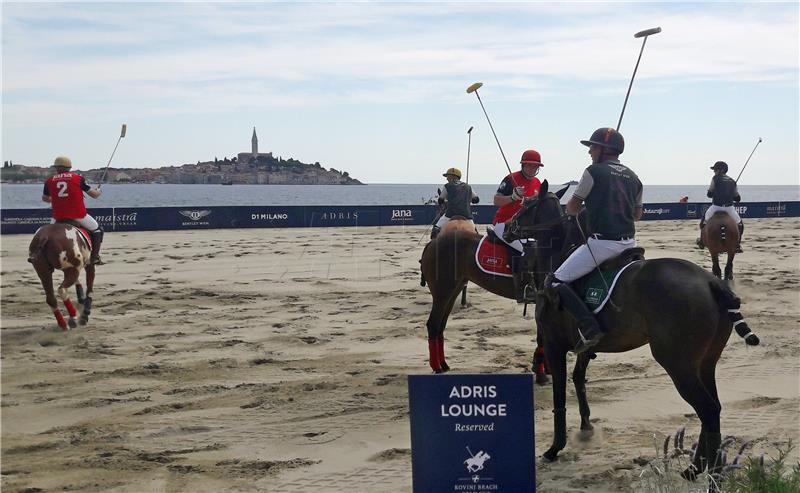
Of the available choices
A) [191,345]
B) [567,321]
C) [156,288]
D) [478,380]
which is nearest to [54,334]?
[191,345]

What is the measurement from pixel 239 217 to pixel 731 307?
83.4 feet

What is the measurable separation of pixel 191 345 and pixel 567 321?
5.86m

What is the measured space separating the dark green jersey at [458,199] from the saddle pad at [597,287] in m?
6.59

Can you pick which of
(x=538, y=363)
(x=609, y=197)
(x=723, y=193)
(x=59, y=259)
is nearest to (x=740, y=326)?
(x=609, y=197)

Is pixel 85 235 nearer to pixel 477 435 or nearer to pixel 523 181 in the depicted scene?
pixel 523 181

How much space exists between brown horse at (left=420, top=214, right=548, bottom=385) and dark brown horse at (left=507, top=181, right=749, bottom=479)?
8.27ft

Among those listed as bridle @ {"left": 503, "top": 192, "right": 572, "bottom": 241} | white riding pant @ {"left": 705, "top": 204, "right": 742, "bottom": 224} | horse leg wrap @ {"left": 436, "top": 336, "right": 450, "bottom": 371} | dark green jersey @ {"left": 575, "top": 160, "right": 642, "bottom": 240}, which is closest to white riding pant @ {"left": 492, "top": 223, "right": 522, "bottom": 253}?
bridle @ {"left": 503, "top": 192, "right": 572, "bottom": 241}

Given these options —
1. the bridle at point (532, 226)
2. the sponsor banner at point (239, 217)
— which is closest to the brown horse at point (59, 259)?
the bridle at point (532, 226)

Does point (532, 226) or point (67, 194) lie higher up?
point (67, 194)

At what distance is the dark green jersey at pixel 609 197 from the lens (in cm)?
709

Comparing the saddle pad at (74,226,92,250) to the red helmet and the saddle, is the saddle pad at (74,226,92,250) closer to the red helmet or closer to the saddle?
the red helmet

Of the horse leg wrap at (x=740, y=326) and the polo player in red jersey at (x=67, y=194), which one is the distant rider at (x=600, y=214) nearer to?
the horse leg wrap at (x=740, y=326)

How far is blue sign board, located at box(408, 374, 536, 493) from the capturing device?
205 inches

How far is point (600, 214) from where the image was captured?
7.15 meters
